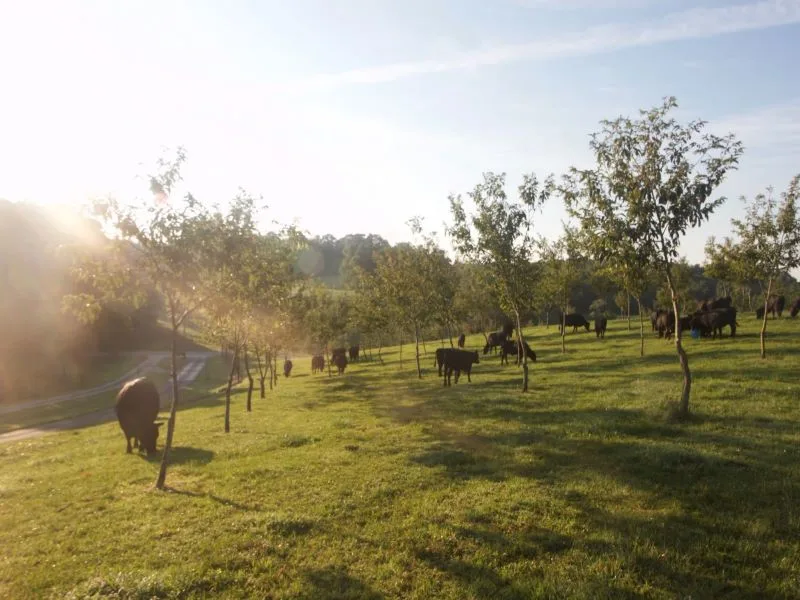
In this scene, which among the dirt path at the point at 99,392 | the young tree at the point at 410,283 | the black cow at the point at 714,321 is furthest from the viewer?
the young tree at the point at 410,283

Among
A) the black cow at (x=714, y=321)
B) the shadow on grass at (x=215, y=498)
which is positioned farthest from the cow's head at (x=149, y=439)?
the black cow at (x=714, y=321)

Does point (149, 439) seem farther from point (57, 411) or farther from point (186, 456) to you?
point (57, 411)

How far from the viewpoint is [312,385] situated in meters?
43.1

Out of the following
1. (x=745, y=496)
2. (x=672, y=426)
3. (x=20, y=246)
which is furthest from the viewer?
(x=20, y=246)

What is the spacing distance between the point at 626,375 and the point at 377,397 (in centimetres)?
1513

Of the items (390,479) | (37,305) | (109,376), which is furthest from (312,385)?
(37,305)

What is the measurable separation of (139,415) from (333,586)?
647 inches

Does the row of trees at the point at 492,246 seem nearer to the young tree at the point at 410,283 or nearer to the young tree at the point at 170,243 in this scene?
the young tree at the point at 170,243

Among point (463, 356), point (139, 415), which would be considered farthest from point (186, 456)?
point (463, 356)

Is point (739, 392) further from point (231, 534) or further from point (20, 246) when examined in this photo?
point (20, 246)

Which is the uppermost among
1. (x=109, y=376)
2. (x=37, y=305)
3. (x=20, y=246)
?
(x=20, y=246)

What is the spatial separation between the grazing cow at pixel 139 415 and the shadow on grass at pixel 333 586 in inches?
563

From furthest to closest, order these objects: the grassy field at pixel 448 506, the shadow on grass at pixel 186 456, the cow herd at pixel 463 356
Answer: the cow herd at pixel 463 356
the shadow on grass at pixel 186 456
the grassy field at pixel 448 506

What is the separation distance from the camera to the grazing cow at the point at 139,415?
20969 mm
